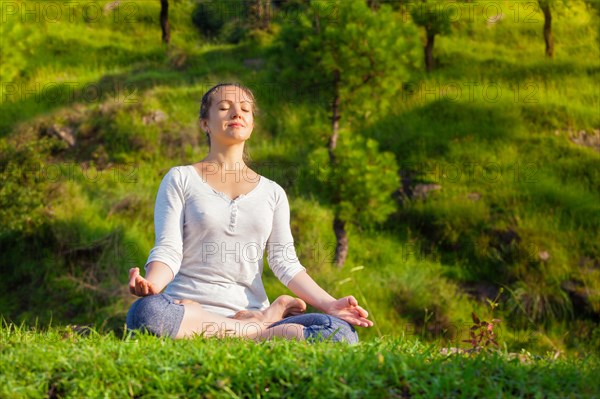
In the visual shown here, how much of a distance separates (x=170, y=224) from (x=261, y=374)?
128cm

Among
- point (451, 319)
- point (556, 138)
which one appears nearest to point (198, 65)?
point (556, 138)

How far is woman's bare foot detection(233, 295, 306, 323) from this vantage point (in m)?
4.25

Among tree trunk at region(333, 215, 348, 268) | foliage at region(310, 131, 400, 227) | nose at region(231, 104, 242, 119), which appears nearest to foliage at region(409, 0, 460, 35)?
foliage at region(310, 131, 400, 227)

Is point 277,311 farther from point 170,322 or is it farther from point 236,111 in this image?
point 236,111

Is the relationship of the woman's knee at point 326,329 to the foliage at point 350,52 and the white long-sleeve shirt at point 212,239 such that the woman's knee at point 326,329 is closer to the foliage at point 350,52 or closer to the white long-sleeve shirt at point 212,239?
the white long-sleeve shirt at point 212,239

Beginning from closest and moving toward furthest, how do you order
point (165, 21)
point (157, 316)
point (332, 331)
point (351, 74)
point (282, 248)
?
1. point (157, 316)
2. point (332, 331)
3. point (282, 248)
4. point (351, 74)
5. point (165, 21)

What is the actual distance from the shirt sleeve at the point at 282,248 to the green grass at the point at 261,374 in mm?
1026

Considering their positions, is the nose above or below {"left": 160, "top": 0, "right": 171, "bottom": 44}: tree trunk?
below

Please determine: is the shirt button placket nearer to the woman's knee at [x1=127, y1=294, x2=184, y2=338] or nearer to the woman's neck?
the woman's neck

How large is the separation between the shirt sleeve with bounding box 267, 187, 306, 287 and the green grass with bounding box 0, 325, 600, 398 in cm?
103

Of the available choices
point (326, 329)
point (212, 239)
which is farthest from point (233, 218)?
point (326, 329)

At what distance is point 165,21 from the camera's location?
17953 millimetres

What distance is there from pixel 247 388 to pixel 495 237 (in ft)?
27.3

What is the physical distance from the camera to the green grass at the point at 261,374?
10.3ft
